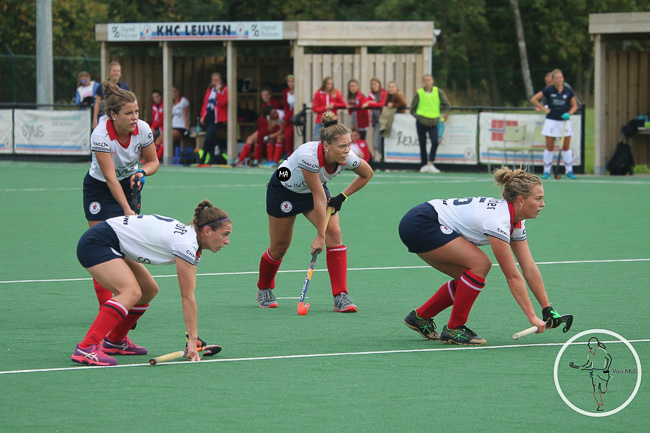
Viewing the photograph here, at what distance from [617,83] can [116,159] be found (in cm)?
1647

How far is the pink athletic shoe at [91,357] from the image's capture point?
6.08 m

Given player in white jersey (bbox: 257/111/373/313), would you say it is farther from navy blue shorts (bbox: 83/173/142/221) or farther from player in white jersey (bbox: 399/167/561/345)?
navy blue shorts (bbox: 83/173/142/221)

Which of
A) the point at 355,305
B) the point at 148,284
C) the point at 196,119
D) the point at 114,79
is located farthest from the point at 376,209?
the point at 196,119

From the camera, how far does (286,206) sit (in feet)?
26.8

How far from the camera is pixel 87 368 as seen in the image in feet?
19.8

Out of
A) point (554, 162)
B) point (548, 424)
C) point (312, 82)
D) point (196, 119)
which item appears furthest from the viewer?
point (196, 119)

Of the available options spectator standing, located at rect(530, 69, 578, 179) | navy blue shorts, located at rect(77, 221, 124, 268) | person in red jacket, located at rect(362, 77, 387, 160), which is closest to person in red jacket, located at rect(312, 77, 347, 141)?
person in red jacket, located at rect(362, 77, 387, 160)

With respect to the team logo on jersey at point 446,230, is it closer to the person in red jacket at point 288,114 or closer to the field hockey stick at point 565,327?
the field hockey stick at point 565,327

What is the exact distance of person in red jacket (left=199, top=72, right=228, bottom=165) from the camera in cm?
2373

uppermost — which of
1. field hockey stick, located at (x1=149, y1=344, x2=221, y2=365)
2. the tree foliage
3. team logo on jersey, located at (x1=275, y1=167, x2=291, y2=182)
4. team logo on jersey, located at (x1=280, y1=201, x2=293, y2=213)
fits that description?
the tree foliage

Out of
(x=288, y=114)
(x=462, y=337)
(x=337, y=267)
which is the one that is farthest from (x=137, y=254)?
(x=288, y=114)

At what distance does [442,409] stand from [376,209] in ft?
32.8

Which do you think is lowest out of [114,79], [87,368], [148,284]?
[87,368]

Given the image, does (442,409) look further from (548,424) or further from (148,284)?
(148,284)
